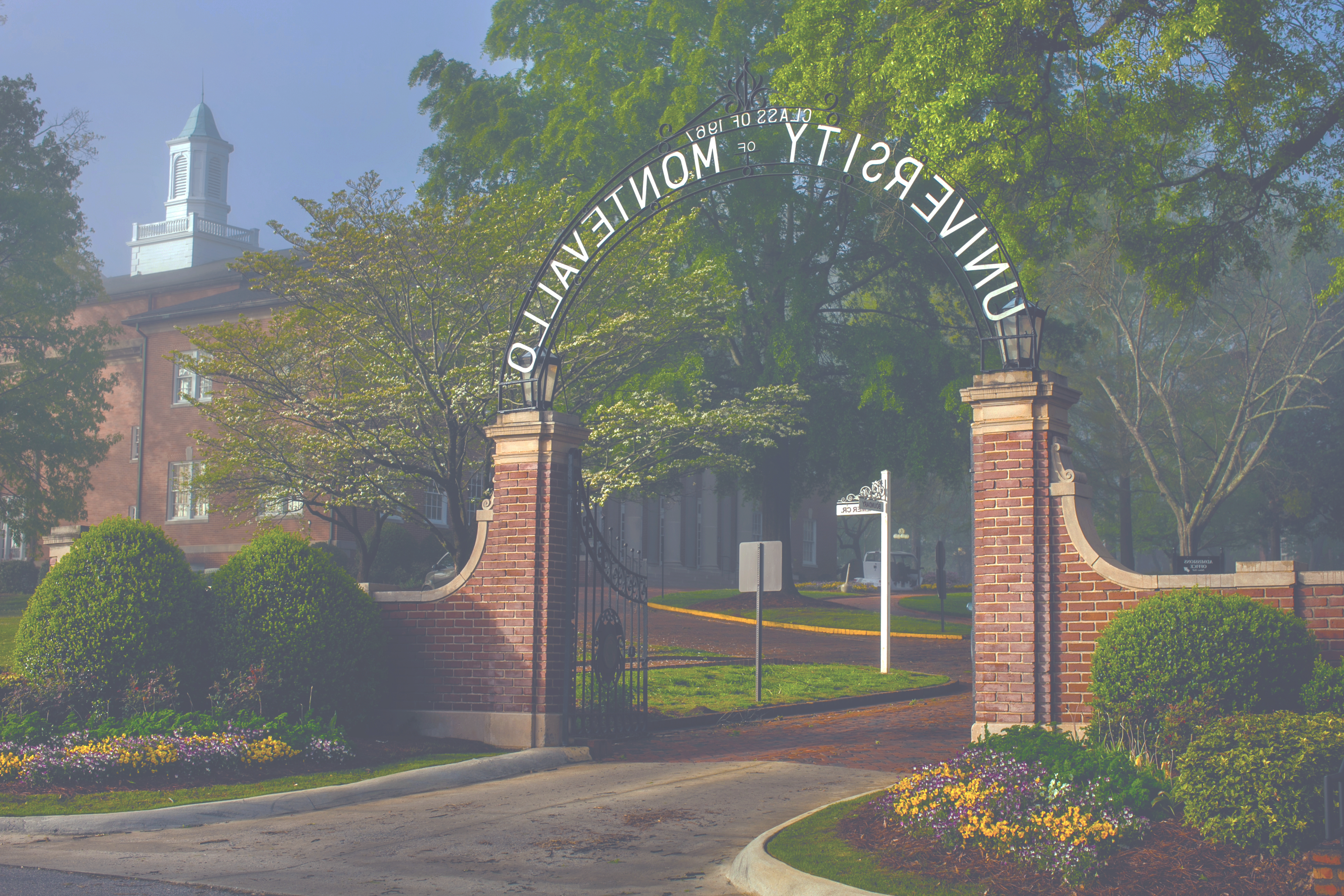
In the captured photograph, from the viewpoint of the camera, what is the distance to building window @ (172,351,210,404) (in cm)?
3709

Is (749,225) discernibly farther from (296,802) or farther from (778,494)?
(296,802)

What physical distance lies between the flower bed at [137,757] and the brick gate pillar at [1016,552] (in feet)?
18.9

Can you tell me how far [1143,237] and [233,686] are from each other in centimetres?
1453

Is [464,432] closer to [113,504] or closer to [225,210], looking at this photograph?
[113,504]

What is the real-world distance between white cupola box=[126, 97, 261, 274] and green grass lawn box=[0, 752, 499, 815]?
6375cm

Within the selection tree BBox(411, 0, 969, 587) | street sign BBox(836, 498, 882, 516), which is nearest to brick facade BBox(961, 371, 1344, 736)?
street sign BBox(836, 498, 882, 516)

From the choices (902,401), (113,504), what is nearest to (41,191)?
(113,504)

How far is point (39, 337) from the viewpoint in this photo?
3141 centimetres

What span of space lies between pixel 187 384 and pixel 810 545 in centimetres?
3278

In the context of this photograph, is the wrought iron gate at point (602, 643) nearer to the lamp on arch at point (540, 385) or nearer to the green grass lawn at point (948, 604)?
the lamp on arch at point (540, 385)

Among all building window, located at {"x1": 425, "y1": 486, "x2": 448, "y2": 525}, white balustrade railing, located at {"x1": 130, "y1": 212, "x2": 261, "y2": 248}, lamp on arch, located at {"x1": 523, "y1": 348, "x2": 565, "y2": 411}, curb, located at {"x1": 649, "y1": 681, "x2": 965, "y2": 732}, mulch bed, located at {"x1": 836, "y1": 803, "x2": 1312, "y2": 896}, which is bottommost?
curb, located at {"x1": 649, "y1": 681, "x2": 965, "y2": 732}

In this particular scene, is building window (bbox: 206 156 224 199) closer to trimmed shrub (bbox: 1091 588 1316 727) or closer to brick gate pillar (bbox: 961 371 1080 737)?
brick gate pillar (bbox: 961 371 1080 737)

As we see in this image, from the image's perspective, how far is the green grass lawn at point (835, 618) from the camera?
27703 millimetres

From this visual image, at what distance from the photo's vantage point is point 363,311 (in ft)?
68.2
